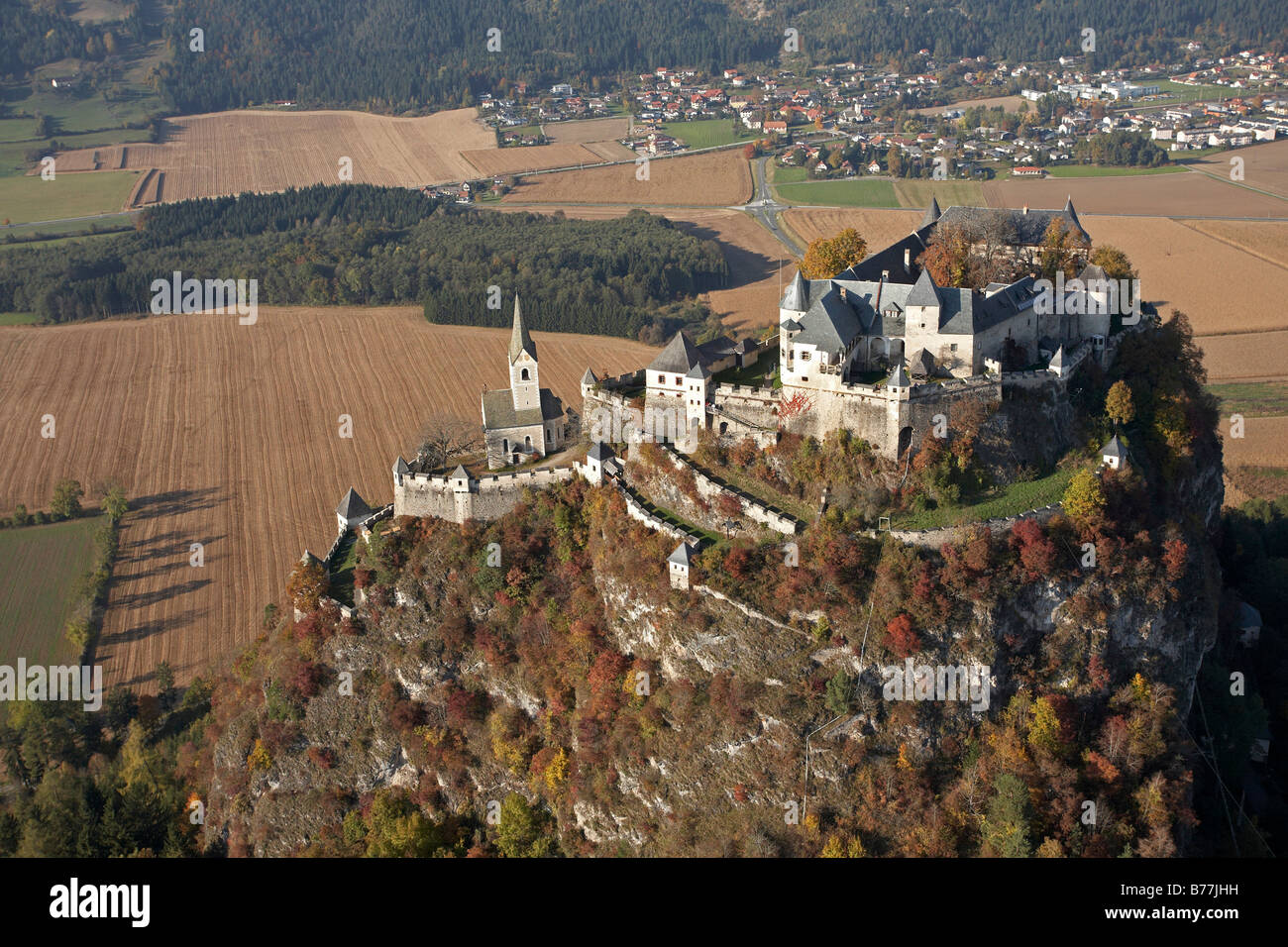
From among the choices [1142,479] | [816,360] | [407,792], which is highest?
[816,360]

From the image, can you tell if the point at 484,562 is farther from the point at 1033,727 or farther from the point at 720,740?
the point at 1033,727

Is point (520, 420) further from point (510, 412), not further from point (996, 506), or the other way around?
point (996, 506)

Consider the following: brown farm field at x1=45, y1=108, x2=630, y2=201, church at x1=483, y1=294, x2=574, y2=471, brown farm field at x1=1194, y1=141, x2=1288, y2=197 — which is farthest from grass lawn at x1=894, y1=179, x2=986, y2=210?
church at x1=483, y1=294, x2=574, y2=471

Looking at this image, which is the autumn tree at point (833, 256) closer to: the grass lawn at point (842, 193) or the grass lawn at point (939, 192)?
the grass lawn at point (939, 192)

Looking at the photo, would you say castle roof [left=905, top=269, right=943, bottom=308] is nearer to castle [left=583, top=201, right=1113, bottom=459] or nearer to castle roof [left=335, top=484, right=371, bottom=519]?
castle [left=583, top=201, right=1113, bottom=459]

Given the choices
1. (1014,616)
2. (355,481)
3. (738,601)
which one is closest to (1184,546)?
(1014,616)

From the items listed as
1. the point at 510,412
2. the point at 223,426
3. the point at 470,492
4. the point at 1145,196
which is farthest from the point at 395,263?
the point at 1145,196
